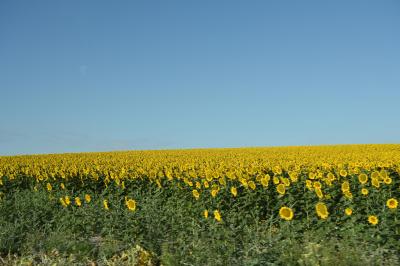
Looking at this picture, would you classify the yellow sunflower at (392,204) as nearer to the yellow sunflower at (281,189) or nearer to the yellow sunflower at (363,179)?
the yellow sunflower at (363,179)

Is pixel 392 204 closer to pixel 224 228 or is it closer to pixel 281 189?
pixel 281 189

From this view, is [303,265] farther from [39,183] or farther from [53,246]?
[39,183]

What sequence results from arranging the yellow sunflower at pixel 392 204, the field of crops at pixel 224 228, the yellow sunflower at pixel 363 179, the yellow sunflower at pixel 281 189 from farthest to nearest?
the yellow sunflower at pixel 363 179 < the yellow sunflower at pixel 281 189 < the yellow sunflower at pixel 392 204 < the field of crops at pixel 224 228

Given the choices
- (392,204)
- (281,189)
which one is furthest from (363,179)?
(392,204)

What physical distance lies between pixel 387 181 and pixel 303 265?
178 inches

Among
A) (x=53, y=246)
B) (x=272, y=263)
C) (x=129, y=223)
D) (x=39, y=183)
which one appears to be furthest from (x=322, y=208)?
(x=39, y=183)

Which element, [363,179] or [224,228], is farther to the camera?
[363,179]

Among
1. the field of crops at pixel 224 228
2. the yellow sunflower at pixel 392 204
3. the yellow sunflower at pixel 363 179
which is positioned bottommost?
the field of crops at pixel 224 228

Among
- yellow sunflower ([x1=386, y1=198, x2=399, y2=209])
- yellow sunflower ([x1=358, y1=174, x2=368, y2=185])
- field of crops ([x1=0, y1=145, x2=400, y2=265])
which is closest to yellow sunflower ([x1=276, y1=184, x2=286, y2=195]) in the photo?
field of crops ([x1=0, y1=145, x2=400, y2=265])

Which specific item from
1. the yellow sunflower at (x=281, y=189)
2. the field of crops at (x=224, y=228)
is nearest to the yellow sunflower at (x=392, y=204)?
the field of crops at (x=224, y=228)

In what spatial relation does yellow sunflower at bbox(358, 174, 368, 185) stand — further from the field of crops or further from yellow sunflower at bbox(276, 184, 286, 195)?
yellow sunflower at bbox(276, 184, 286, 195)

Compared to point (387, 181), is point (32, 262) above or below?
below

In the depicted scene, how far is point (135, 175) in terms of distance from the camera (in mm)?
12539

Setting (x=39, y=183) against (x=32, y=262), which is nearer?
(x=32, y=262)
